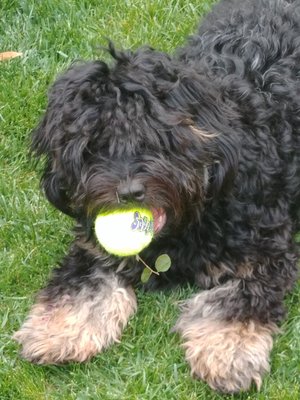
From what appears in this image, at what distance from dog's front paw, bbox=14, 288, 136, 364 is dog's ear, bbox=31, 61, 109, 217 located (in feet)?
1.87

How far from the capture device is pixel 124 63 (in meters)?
3.94

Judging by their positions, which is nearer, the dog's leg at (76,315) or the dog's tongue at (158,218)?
the dog's tongue at (158,218)

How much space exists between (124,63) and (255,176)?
831mm

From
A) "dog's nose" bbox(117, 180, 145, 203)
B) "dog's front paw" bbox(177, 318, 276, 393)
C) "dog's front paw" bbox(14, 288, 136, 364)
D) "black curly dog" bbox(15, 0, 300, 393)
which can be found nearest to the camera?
"dog's nose" bbox(117, 180, 145, 203)

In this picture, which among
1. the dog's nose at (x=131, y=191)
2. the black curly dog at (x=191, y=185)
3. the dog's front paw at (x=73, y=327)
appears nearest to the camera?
the dog's nose at (x=131, y=191)

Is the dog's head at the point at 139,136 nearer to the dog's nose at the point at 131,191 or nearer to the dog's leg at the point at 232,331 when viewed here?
the dog's nose at the point at 131,191

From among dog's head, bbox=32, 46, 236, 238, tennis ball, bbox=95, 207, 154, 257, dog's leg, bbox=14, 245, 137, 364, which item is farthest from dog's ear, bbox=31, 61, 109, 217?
dog's leg, bbox=14, 245, 137, 364

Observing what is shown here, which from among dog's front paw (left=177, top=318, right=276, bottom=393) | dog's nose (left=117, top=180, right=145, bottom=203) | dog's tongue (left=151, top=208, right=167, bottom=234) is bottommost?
dog's front paw (left=177, top=318, right=276, bottom=393)

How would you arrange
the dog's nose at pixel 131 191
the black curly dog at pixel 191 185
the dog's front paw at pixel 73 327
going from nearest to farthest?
the dog's nose at pixel 131 191 < the black curly dog at pixel 191 185 < the dog's front paw at pixel 73 327

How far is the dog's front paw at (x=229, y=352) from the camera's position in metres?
4.03

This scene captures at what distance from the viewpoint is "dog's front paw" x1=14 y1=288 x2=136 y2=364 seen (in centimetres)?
422

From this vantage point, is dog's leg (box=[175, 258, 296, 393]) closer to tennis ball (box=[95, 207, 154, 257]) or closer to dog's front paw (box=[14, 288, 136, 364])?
dog's front paw (box=[14, 288, 136, 364])

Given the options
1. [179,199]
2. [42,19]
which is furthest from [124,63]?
[42,19]

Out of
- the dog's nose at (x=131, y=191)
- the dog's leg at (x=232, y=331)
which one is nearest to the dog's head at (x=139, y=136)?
the dog's nose at (x=131, y=191)
